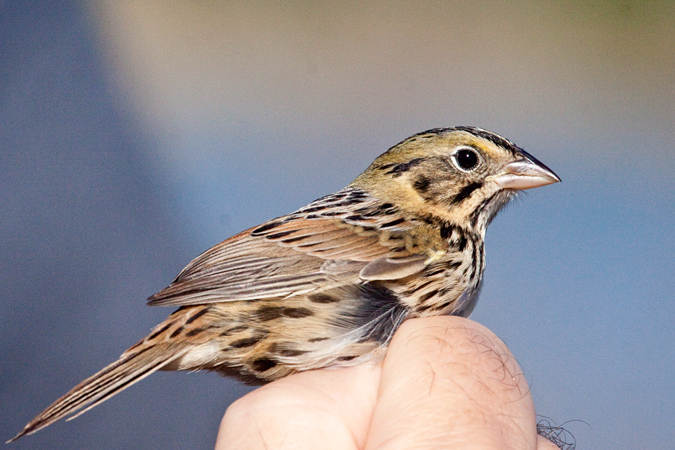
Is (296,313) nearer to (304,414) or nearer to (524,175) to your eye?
(304,414)

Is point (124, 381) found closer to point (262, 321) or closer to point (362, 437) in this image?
point (262, 321)

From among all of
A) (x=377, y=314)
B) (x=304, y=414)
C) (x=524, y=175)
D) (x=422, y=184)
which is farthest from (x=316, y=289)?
(x=524, y=175)

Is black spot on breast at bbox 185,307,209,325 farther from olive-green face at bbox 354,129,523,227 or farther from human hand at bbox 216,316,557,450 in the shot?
olive-green face at bbox 354,129,523,227

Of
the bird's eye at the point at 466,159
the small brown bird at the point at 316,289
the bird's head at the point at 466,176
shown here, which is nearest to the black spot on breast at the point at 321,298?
the small brown bird at the point at 316,289

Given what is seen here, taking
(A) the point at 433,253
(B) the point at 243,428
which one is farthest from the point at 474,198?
(B) the point at 243,428

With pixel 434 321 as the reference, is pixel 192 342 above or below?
above

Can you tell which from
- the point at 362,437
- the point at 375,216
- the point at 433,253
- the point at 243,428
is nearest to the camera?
the point at 243,428
